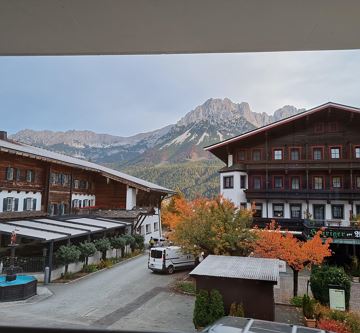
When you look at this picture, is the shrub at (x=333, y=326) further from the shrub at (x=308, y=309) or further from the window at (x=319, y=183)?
the window at (x=319, y=183)

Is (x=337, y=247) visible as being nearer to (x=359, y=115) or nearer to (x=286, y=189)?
(x=286, y=189)

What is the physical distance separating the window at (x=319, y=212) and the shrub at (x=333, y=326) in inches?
381

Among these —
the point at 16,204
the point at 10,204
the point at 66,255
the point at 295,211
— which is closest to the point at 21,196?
the point at 16,204

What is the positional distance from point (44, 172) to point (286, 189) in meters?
12.0

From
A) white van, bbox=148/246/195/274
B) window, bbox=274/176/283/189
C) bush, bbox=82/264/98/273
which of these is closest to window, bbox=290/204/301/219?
window, bbox=274/176/283/189

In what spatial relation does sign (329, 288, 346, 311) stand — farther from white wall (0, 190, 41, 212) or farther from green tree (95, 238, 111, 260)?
white wall (0, 190, 41, 212)

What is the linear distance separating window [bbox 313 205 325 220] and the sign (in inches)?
340

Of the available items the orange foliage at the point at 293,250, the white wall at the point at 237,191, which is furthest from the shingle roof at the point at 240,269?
the white wall at the point at 237,191

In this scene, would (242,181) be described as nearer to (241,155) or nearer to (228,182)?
(228,182)

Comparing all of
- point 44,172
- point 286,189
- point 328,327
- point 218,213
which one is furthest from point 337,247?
point 44,172

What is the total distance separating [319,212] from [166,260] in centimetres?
796

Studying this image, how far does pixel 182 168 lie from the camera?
51.6 metres

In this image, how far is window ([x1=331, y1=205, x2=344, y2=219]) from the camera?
1625 centimetres

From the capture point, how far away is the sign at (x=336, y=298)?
8.33 m
